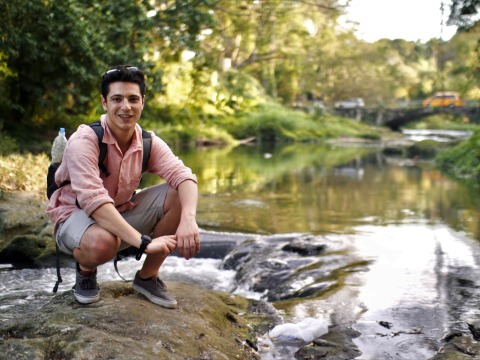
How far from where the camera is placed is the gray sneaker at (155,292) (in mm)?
3674

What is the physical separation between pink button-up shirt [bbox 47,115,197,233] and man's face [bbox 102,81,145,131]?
0.07 metres

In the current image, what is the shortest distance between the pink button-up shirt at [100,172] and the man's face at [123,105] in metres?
0.07

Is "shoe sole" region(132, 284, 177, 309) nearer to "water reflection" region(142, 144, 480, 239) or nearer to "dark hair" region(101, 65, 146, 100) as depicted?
"dark hair" region(101, 65, 146, 100)

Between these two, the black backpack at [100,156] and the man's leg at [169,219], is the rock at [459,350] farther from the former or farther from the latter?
the black backpack at [100,156]

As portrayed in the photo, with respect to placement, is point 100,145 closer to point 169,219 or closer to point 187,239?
point 169,219

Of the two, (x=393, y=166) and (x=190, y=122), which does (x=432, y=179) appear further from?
(x=190, y=122)

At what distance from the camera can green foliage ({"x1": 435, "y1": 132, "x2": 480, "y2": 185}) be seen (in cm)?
1604

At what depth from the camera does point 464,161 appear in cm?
1761

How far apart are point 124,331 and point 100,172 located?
35.7 inches

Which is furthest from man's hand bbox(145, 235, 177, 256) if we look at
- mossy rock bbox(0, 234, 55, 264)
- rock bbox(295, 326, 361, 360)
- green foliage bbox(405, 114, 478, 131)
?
green foliage bbox(405, 114, 478, 131)

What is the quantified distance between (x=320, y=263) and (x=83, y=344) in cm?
386

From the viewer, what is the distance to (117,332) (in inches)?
125

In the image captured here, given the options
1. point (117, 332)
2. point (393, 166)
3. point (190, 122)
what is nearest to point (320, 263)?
point (117, 332)

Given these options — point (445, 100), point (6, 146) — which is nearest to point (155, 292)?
point (6, 146)
